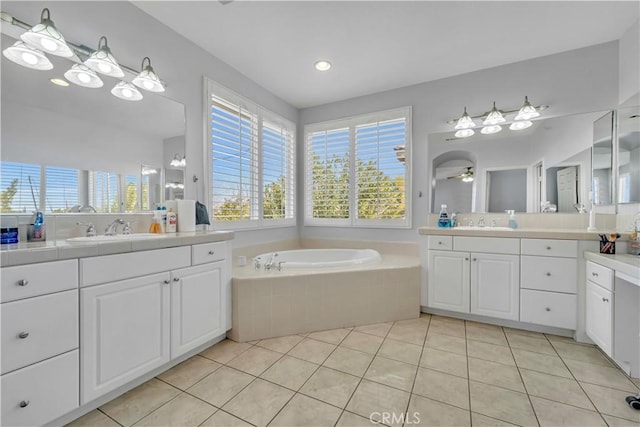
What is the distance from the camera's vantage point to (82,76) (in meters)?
1.73

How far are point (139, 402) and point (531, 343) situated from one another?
2.76 m

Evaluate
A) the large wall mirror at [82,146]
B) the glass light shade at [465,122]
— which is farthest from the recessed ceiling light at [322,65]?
the glass light shade at [465,122]

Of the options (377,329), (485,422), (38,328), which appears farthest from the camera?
(377,329)

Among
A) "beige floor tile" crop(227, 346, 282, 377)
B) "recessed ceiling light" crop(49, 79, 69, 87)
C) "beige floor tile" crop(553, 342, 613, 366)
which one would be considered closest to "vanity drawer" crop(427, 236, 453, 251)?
"beige floor tile" crop(553, 342, 613, 366)

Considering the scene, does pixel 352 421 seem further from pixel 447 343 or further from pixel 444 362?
pixel 447 343

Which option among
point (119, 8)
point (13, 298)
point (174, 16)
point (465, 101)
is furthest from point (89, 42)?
point (465, 101)

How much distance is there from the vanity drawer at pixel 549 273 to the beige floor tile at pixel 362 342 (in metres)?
1.37

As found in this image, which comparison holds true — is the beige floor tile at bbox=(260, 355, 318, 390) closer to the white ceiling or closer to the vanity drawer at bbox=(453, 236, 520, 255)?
the vanity drawer at bbox=(453, 236, 520, 255)

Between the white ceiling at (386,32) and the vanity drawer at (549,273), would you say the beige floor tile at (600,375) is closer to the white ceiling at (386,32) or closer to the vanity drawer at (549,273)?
the vanity drawer at (549,273)

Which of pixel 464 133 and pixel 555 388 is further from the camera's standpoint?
pixel 464 133

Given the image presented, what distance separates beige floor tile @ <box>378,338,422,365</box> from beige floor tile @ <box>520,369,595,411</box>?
25.3 inches

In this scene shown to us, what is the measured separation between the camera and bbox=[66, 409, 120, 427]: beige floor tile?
1.33 m

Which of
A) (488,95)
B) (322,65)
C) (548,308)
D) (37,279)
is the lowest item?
(548,308)

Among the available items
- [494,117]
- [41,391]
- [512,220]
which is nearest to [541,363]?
[512,220]
